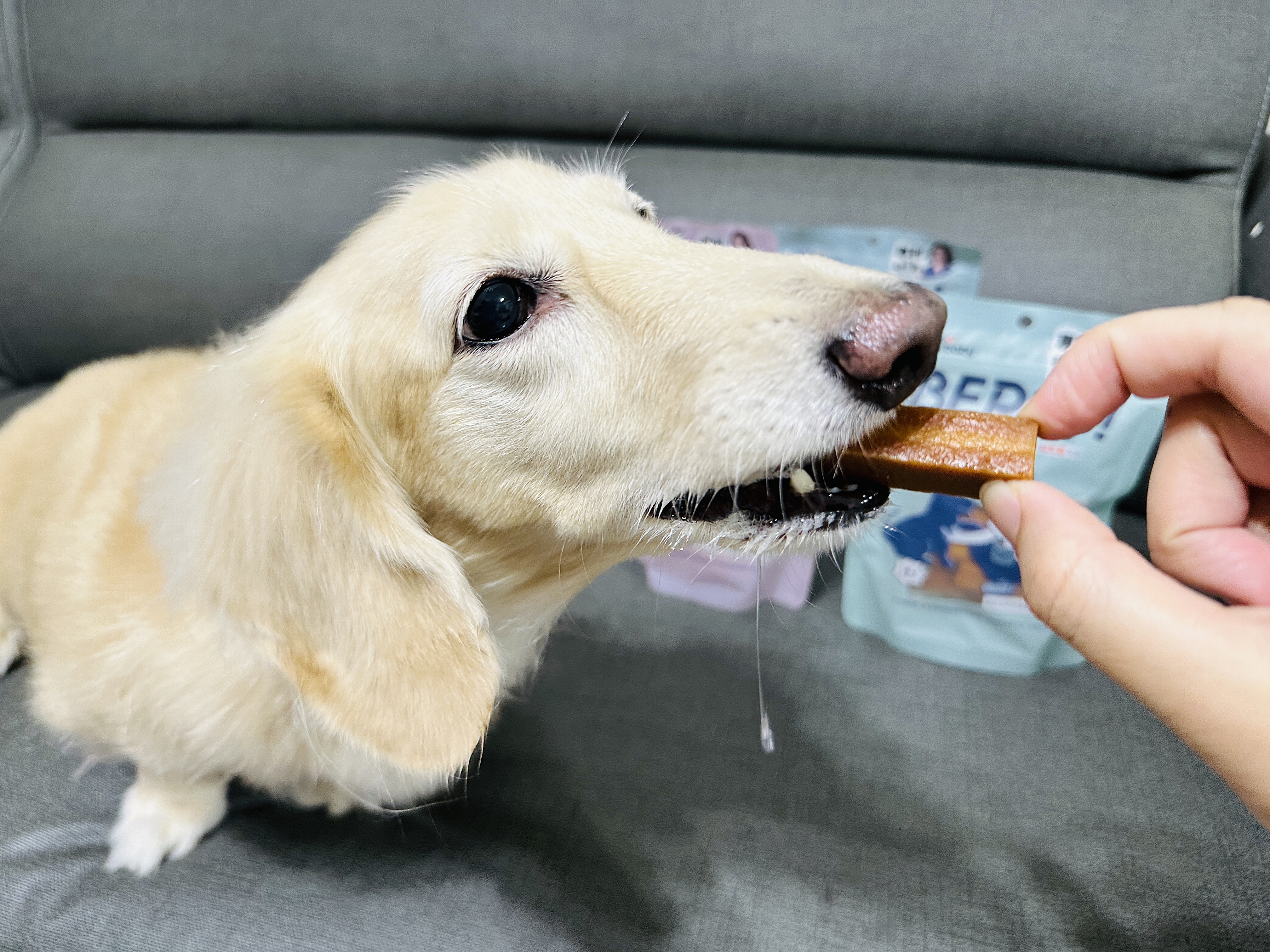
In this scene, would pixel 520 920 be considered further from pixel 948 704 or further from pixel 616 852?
pixel 948 704

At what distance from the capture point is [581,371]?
2.43 ft

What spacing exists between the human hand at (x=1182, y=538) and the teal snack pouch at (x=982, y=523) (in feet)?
1.22

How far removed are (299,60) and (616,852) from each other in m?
1.87

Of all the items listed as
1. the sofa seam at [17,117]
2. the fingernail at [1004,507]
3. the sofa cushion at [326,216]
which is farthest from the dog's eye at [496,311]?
the sofa seam at [17,117]

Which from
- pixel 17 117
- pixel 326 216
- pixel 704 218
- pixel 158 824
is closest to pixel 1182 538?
pixel 704 218

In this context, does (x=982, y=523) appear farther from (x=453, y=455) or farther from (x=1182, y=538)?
(x=453, y=455)

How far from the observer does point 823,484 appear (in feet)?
2.40

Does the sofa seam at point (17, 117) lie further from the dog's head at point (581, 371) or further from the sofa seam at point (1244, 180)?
the sofa seam at point (1244, 180)

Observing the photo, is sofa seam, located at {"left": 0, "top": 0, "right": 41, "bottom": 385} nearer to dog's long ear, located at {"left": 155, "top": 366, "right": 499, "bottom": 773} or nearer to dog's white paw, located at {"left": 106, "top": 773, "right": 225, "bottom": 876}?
dog's white paw, located at {"left": 106, "top": 773, "right": 225, "bottom": 876}

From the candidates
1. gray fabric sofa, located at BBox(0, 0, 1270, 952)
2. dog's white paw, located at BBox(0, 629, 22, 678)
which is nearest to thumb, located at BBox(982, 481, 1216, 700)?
gray fabric sofa, located at BBox(0, 0, 1270, 952)

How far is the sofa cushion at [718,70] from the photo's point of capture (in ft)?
3.89

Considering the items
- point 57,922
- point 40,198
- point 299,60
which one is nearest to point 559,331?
point 57,922

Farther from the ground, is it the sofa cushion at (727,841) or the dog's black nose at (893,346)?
the dog's black nose at (893,346)

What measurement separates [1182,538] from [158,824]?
134 cm
